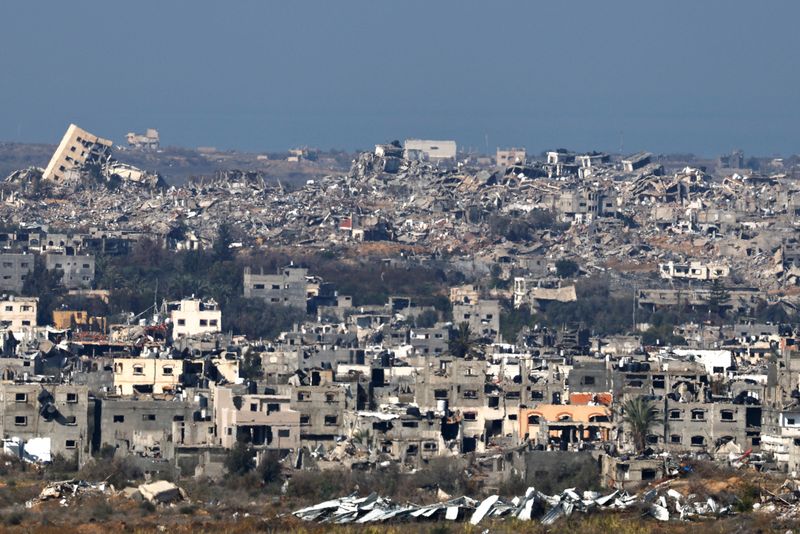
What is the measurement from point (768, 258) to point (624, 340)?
28.8 metres

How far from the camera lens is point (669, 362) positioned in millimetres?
62469

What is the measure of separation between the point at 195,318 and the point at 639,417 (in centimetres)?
3236

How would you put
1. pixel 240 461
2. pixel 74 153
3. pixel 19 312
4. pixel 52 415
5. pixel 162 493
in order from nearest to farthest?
pixel 162 493
pixel 240 461
pixel 52 415
pixel 19 312
pixel 74 153

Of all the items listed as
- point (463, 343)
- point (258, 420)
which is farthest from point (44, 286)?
point (258, 420)

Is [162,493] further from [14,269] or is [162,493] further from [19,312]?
[14,269]

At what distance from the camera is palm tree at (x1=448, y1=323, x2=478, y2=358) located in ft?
236

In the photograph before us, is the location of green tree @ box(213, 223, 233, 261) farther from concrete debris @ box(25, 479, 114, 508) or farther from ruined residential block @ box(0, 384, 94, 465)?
concrete debris @ box(25, 479, 114, 508)

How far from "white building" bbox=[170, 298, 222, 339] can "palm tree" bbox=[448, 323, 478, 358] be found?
6.99 metres

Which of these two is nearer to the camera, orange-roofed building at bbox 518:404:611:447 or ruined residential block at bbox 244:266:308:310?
orange-roofed building at bbox 518:404:611:447

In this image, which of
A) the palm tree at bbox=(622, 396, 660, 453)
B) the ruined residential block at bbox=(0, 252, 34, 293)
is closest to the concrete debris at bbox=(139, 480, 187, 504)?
the palm tree at bbox=(622, 396, 660, 453)

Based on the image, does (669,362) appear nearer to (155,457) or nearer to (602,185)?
(155,457)

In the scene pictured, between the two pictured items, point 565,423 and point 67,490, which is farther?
point 565,423

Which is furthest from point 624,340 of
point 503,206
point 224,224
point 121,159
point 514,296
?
point 121,159

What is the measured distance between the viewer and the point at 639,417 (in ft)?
170
